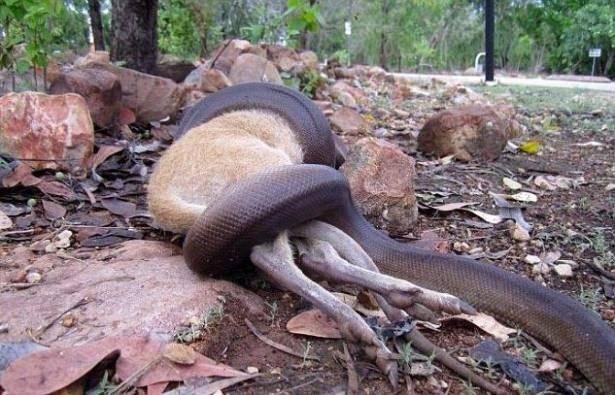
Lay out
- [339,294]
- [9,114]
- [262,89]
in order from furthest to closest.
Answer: [262,89], [9,114], [339,294]

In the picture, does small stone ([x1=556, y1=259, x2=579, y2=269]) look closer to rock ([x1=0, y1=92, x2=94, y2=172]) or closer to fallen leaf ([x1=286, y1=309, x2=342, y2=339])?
fallen leaf ([x1=286, y1=309, x2=342, y2=339])

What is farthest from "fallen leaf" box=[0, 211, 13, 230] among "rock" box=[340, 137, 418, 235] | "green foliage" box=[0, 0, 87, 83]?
"rock" box=[340, 137, 418, 235]

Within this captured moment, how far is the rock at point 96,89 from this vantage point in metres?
3.86

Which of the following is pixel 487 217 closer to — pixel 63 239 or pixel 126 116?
pixel 63 239

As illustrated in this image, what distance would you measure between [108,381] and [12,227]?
148 centimetres

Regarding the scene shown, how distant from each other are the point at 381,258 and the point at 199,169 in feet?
2.90

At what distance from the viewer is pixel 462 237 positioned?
2990 mm

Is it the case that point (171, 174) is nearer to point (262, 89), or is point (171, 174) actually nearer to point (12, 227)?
point (12, 227)

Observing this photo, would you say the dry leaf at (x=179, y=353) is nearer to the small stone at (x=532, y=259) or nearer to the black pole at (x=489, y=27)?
the small stone at (x=532, y=259)

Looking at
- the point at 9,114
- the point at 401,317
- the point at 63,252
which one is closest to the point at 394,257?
the point at 401,317

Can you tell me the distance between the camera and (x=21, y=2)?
3.37 m

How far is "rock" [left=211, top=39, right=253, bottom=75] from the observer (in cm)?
661

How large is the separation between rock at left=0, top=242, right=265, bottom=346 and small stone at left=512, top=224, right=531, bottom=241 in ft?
5.10

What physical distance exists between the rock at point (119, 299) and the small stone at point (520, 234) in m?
1.55
